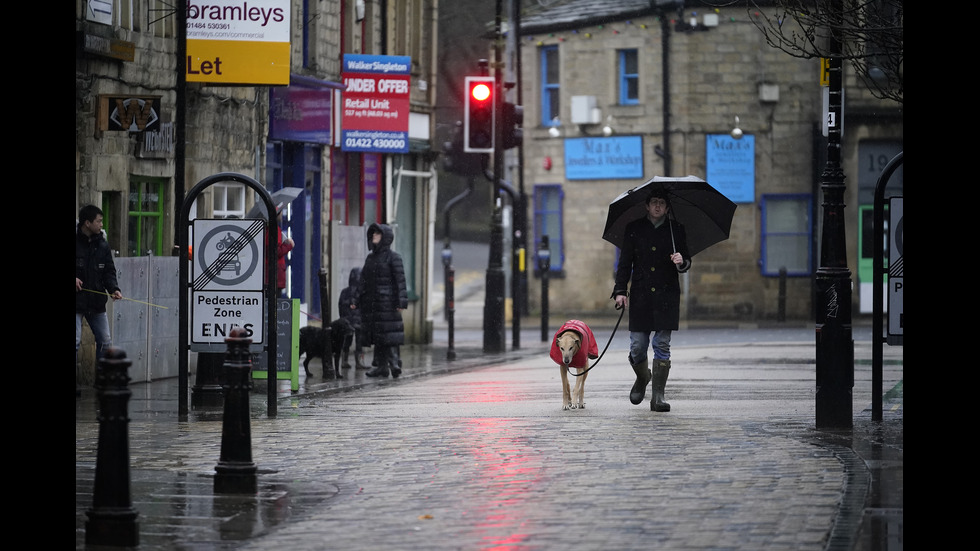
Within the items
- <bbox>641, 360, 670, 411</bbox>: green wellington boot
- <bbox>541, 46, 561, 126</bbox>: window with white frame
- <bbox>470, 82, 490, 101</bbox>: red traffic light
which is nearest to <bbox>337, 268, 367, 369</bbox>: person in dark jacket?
<bbox>470, 82, 490, 101</bbox>: red traffic light

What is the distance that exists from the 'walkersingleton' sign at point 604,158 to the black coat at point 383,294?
67.4ft

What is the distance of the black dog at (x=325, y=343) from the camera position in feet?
61.6

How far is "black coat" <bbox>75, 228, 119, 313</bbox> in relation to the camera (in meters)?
16.0

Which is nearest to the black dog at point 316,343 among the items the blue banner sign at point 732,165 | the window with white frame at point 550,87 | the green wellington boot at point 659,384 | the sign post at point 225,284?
the sign post at point 225,284

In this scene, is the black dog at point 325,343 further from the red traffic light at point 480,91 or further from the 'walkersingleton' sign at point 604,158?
the 'walkersingleton' sign at point 604,158

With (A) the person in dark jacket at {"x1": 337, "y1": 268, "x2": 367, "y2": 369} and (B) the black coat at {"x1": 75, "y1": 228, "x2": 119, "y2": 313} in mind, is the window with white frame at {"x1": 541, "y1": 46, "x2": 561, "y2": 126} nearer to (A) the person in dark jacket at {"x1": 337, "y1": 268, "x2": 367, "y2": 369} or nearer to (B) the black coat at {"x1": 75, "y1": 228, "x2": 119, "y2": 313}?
(A) the person in dark jacket at {"x1": 337, "y1": 268, "x2": 367, "y2": 369}

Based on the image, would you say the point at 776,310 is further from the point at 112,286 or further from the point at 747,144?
the point at 112,286

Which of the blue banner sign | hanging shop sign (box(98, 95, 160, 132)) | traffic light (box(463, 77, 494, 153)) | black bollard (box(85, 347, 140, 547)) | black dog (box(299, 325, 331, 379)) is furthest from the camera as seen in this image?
the blue banner sign

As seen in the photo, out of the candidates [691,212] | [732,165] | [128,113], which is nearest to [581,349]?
[691,212]

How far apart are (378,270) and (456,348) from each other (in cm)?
711

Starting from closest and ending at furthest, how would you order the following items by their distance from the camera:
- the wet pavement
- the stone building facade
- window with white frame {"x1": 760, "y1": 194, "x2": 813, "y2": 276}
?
the wet pavement
the stone building facade
window with white frame {"x1": 760, "y1": 194, "x2": 813, "y2": 276}

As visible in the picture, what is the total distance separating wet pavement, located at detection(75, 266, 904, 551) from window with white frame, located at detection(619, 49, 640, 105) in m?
22.6
